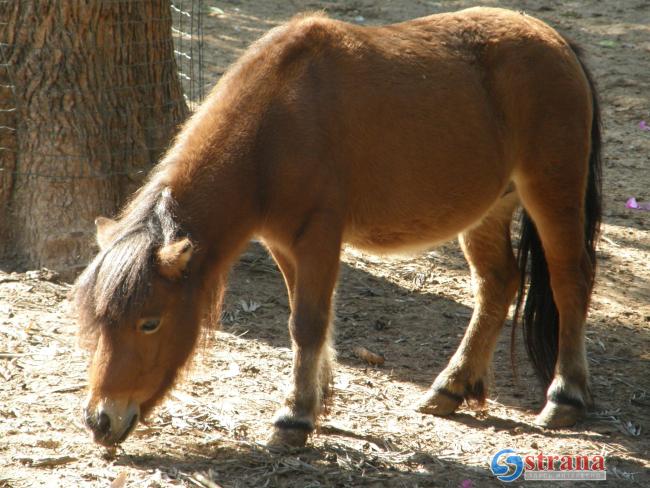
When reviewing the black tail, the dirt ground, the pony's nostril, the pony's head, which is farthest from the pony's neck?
the black tail

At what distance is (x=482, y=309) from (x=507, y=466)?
128 cm

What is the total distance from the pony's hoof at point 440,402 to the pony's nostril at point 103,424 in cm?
203

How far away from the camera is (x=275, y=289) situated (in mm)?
6781

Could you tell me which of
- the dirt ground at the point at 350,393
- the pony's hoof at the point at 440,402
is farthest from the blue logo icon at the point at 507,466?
the pony's hoof at the point at 440,402

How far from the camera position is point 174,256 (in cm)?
413

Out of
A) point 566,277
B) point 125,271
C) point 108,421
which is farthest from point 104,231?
point 566,277

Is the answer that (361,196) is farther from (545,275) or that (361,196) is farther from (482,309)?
(545,275)

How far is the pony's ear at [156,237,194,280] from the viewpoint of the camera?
413 cm

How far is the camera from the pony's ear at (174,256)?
413 centimetres

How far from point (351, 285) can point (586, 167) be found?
2.24 m

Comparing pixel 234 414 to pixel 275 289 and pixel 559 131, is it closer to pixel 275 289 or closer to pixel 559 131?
pixel 275 289

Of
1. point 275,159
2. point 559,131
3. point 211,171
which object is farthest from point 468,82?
point 211,171

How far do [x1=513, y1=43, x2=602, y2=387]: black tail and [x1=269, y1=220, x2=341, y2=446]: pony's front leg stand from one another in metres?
1.52

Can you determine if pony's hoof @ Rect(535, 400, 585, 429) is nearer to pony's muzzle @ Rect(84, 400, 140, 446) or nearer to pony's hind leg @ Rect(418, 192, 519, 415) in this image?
pony's hind leg @ Rect(418, 192, 519, 415)
